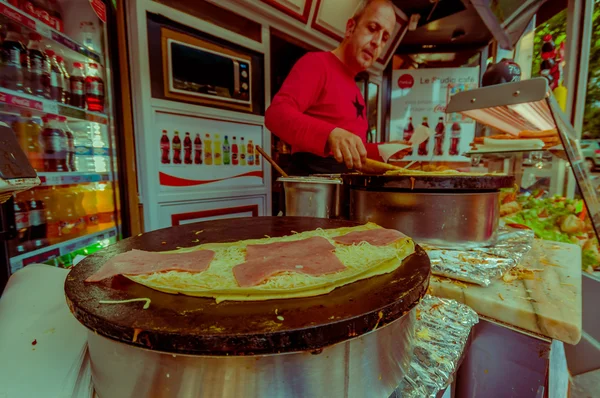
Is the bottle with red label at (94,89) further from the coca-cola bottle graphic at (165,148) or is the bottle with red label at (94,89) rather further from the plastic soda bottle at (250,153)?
the plastic soda bottle at (250,153)

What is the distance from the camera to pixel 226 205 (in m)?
3.00

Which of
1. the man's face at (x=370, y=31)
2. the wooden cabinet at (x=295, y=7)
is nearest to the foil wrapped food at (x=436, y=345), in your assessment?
the man's face at (x=370, y=31)

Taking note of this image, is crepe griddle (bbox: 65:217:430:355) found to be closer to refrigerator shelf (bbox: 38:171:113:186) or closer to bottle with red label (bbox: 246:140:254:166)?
refrigerator shelf (bbox: 38:171:113:186)

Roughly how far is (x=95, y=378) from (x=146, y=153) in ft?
7.17

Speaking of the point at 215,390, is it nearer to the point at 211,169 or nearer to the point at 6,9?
the point at 6,9

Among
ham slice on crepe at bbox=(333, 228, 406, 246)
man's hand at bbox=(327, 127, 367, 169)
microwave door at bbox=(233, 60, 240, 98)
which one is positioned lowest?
ham slice on crepe at bbox=(333, 228, 406, 246)

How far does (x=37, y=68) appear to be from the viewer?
5.84 feet

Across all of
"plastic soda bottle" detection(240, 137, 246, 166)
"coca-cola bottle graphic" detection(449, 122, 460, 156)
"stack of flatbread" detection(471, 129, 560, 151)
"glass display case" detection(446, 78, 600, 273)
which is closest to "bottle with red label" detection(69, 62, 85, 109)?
"plastic soda bottle" detection(240, 137, 246, 166)

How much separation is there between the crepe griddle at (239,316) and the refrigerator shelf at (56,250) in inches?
60.2

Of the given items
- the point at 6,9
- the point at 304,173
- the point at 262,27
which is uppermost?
the point at 262,27

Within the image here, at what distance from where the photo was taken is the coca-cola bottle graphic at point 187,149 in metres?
2.64

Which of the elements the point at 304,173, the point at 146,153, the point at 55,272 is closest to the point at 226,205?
the point at 146,153

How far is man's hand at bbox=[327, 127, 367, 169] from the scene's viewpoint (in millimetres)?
1315

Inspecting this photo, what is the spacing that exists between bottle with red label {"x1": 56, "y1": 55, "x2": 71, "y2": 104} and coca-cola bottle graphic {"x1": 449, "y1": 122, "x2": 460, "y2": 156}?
190 inches
